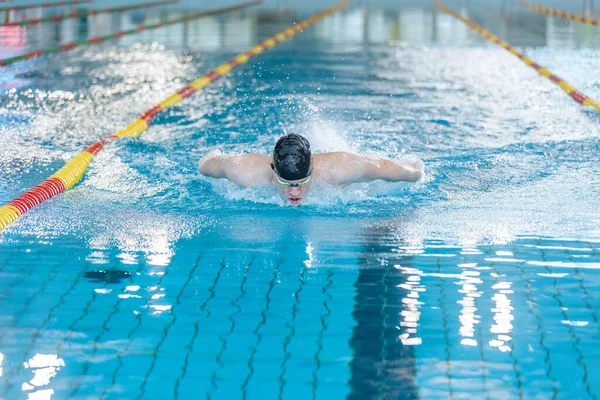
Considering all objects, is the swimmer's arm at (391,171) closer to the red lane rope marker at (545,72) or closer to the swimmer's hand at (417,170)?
the swimmer's hand at (417,170)

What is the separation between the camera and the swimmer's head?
344cm

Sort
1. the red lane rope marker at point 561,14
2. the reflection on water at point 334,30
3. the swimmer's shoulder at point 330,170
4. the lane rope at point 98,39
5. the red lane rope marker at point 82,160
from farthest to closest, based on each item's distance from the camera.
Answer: the red lane rope marker at point 561,14, the reflection on water at point 334,30, the lane rope at point 98,39, the swimmer's shoulder at point 330,170, the red lane rope marker at point 82,160

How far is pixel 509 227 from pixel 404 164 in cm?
75

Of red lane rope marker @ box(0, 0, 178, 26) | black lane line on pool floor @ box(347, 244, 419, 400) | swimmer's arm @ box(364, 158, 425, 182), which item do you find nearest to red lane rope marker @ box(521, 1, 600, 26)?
red lane rope marker @ box(0, 0, 178, 26)

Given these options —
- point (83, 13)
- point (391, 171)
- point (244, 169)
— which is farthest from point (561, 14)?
point (244, 169)

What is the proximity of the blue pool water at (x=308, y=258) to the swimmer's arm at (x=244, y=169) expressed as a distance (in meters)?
0.08

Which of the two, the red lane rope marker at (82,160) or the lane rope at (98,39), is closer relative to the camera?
the red lane rope marker at (82,160)

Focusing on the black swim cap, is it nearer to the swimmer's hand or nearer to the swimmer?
the swimmer

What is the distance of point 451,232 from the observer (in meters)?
3.47

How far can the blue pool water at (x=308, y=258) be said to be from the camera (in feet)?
7.75

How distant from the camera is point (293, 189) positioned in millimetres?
A: 3562

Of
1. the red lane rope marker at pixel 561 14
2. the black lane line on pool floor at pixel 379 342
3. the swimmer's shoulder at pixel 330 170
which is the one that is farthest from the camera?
the red lane rope marker at pixel 561 14

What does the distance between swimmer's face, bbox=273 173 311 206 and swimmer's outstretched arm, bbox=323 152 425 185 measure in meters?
0.21

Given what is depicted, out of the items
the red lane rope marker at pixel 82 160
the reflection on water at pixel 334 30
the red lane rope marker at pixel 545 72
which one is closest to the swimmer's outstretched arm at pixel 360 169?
the red lane rope marker at pixel 82 160
